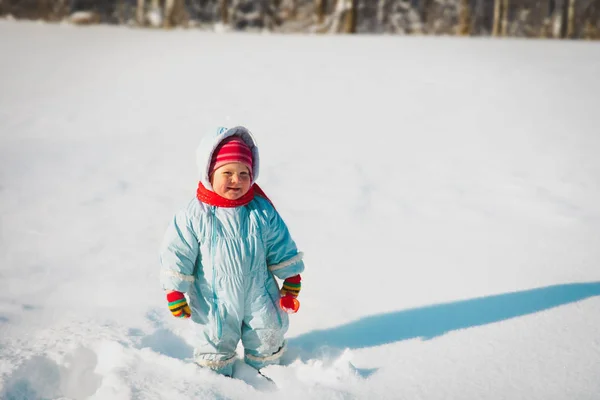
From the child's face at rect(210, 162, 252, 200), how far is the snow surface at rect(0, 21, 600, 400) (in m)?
0.74

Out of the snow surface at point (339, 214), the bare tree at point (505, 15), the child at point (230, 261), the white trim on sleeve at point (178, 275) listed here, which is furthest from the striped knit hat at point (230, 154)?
the bare tree at point (505, 15)

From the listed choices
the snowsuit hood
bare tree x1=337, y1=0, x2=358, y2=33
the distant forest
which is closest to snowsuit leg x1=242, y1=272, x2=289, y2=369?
the snowsuit hood

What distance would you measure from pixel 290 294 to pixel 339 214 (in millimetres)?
1748

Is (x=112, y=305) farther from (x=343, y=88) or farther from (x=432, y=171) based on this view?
(x=343, y=88)

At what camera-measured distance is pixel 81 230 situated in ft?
12.1

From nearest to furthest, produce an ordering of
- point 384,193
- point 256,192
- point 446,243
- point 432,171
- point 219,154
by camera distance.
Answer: point 219,154 → point 256,192 → point 446,243 → point 384,193 → point 432,171

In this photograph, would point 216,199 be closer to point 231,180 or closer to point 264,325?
point 231,180

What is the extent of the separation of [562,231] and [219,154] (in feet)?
8.73

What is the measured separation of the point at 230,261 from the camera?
2.19 metres

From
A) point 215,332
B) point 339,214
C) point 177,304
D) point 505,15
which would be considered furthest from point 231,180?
point 505,15

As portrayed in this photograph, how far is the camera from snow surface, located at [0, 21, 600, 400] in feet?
7.54

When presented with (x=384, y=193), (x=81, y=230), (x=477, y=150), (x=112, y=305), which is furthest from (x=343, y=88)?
(x=112, y=305)

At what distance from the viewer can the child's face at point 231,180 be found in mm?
2148

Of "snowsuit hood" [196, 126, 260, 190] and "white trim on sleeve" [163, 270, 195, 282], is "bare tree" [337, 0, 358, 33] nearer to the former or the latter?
"snowsuit hood" [196, 126, 260, 190]
